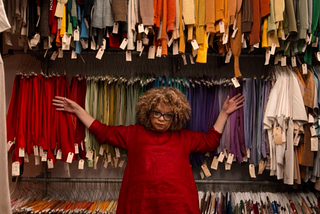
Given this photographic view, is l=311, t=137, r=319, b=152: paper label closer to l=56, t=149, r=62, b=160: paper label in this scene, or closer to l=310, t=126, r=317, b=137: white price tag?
l=310, t=126, r=317, b=137: white price tag


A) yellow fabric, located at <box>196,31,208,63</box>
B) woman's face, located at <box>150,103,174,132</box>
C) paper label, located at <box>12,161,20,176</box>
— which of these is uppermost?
yellow fabric, located at <box>196,31,208,63</box>

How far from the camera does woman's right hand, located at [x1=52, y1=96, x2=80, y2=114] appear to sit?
7.64ft

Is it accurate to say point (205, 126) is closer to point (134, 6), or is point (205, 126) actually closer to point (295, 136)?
point (295, 136)

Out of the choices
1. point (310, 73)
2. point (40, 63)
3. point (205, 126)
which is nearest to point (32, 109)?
point (40, 63)

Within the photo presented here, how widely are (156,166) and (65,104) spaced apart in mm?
1016

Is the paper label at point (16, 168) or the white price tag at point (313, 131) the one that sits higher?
the white price tag at point (313, 131)

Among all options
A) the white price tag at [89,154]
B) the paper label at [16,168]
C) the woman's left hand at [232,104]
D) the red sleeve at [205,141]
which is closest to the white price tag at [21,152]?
the paper label at [16,168]

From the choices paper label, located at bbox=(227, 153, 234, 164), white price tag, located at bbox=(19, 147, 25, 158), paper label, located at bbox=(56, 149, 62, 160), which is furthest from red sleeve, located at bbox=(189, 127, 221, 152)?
white price tag, located at bbox=(19, 147, 25, 158)

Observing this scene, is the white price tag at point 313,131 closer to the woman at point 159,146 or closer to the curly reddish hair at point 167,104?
the woman at point 159,146

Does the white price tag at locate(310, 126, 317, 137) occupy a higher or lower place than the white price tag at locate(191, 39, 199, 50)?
lower

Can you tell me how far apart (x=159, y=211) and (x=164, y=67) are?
161 centimetres

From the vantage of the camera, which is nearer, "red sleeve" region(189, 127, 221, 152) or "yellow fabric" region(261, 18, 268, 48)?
"yellow fabric" region(261, 18, 268, 48)

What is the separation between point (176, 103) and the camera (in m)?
2.23

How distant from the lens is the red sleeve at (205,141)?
7.66 feet
